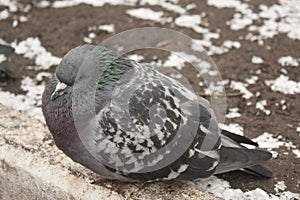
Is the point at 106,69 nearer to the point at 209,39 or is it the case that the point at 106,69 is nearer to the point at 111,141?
the point at 111,141

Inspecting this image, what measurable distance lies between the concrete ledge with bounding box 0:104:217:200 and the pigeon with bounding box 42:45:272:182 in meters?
0.12

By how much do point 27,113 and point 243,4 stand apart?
2.74 metres

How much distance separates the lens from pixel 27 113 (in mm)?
4324

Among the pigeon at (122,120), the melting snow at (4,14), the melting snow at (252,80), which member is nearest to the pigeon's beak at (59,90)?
the pigeon at (122,120)

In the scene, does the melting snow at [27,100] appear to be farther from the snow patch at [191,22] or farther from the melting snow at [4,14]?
the snow patch at [191,22]

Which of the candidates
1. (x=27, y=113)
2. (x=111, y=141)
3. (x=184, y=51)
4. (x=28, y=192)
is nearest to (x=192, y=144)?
(x=111, y=141)

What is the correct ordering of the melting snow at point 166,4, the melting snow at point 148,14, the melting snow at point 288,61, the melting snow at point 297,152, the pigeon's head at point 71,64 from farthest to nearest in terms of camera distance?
the melting snow at point 166,4 → the melting snow at point 148,14 → the melting snow at point 288,61 → the melting snow at point 297,152 → the pigeon's head at point 71,64

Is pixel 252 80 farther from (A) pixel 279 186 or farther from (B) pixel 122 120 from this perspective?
(B) pixel 122 120

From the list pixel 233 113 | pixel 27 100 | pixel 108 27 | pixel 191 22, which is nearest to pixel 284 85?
pixel 233 113

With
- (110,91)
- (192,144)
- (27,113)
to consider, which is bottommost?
(27,113)

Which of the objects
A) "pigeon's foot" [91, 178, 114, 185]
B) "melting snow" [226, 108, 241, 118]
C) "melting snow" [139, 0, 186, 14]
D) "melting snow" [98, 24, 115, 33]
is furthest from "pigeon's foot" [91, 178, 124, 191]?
"melting snow" [139, 0, 186, 14]

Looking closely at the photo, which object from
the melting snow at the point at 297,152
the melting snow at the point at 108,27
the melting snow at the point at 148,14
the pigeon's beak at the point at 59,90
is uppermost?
the pigeon's beak at the point at 59,90

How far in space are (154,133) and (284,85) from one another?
1.92 meters

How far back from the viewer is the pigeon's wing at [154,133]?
121 inches
